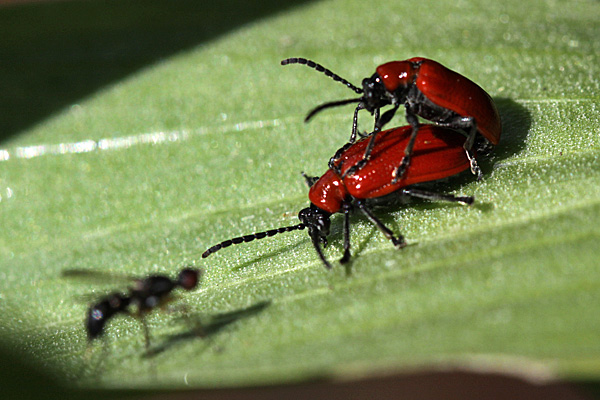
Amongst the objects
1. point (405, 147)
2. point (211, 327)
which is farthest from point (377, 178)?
point (211, 327)

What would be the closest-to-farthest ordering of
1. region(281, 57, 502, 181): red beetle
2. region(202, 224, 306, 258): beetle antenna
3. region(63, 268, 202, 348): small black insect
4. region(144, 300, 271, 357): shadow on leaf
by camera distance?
region(144, 300, 271, 357): shadow on leaf < region(63, 268, 202, 348): small black insect < region(281, 57, 502, 181): red beetle < region(202, 224, 306, 258): beetle antenna

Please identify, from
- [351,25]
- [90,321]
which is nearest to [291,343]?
[90,321]

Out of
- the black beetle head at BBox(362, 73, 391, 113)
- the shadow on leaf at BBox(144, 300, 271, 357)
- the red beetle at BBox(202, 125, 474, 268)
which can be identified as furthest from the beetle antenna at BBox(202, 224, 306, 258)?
the black beetle head at BBox(362, 73, 391, 113)

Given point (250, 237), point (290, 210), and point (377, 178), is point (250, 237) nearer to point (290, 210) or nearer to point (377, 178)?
point (290, 210)

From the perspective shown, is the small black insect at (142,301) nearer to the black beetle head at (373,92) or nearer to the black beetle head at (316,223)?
the black beetle head at (316,223)

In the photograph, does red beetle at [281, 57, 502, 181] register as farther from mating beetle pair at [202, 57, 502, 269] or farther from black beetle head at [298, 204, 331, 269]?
black beetle head at [298, 204, 331, 269]

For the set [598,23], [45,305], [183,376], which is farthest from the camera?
[598,23]

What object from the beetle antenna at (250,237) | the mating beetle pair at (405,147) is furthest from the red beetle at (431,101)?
the beetle antenna at (250,237)

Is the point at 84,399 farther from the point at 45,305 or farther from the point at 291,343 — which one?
the point at 45,305
